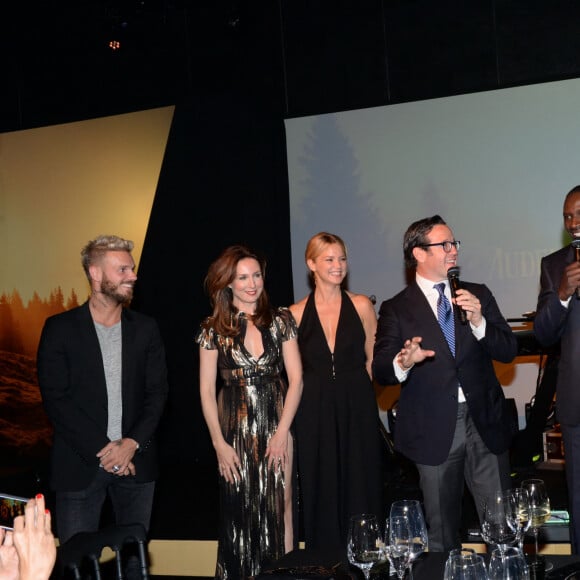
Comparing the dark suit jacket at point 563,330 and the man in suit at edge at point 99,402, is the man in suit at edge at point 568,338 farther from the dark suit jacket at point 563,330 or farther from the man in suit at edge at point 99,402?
the man in suit at edge at point 99,402

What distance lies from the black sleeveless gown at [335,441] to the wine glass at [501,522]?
2309mm

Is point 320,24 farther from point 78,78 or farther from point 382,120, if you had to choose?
point 78,78

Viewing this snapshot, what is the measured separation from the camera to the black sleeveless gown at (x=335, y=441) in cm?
453

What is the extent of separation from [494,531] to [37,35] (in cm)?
727

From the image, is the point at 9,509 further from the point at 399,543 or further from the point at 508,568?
the point at 508,568

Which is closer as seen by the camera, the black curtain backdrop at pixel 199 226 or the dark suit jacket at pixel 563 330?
the dark suit jacket at pixel 563 330

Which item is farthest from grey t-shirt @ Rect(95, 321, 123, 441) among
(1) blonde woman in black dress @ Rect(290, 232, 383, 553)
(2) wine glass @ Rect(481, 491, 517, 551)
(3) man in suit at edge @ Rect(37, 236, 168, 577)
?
(2) wine glass @ Rect(481, 491, 517, 551)

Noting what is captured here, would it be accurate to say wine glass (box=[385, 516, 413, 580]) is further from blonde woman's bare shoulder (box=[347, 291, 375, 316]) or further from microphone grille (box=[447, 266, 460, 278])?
blonde woman's bare shoulder (box=[347, 291, 375, 316])

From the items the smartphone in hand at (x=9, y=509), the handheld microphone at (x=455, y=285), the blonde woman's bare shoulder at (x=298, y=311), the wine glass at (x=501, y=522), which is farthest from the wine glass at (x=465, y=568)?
the blonde woman's bare shoulder at (x=298, y=311)

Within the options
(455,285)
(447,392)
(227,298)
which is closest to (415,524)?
(455,285)

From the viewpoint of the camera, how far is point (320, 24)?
23.8 ft

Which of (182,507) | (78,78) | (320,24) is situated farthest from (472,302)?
(78,78)

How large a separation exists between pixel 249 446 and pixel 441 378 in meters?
1.09

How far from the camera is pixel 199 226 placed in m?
7.35
